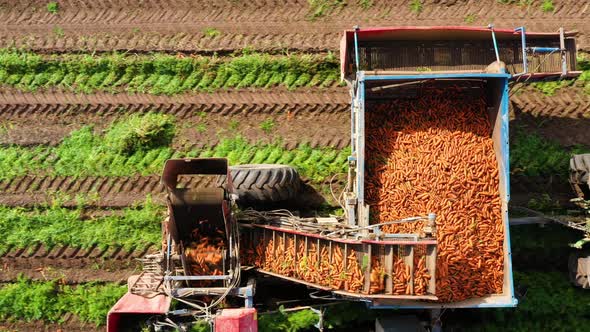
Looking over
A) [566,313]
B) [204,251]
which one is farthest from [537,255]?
[204,251]

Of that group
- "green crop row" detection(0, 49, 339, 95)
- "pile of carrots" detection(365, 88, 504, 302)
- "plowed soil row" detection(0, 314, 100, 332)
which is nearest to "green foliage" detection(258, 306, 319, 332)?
"pile of carrots" detection(365, 88, 504, 302)

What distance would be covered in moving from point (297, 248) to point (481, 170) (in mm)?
2639

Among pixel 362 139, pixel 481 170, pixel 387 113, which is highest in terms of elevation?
pixel 387 113

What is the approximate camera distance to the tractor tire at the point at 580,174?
681 cm

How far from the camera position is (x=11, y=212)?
7.80 meters

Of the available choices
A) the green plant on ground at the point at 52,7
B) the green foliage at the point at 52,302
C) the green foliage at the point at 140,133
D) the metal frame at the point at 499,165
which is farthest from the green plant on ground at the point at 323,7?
the green foliage at the point at 52,302

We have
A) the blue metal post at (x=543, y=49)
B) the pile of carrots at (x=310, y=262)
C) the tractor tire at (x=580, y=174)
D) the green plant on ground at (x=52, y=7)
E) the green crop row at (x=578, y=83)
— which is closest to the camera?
the pile of carrots at (x=310, y=262)

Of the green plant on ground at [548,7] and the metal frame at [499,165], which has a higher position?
the green plant on ground at [548,7]

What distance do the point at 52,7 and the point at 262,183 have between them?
16.2 ft

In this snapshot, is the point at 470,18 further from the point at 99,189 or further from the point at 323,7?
the point at 99,189

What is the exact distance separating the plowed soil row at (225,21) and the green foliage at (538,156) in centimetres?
186

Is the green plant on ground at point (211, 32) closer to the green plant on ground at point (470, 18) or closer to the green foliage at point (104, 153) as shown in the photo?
the green foliage at point (104, 153)

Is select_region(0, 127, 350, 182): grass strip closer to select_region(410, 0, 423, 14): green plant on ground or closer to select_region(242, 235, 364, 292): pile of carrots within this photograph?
select_region(242, 235, 364, 292): pile of carrots

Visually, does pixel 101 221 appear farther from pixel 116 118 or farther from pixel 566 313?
pixel 566 313
